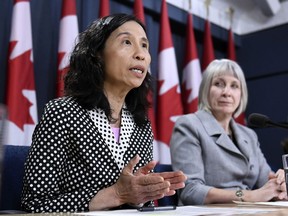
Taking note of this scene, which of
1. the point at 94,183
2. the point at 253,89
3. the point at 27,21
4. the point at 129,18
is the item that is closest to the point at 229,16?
the point at 253,89

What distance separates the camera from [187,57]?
12.1 ft

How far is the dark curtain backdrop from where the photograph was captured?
108 inches

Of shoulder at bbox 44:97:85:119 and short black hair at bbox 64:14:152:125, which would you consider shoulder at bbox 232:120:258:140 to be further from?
shoulder at bbox 44:97:85:119

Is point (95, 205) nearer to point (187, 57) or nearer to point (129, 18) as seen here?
point (129, 18)

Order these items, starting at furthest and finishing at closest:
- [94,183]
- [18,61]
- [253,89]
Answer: [253,89]
[18,61]
[94,183]

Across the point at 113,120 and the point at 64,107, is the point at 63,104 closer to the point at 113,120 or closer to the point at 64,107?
the point at 64,107

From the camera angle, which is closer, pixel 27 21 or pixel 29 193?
pixel 29 193

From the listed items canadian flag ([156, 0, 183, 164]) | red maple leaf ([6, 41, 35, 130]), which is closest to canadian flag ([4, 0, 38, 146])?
red maple leaf ([6, 41, 35, 130])

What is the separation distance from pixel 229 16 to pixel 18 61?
259cm

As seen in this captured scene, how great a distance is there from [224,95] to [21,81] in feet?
3.85

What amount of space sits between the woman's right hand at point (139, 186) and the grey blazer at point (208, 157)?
693 millimetres

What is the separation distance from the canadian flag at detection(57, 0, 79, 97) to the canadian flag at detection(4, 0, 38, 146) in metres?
0.21

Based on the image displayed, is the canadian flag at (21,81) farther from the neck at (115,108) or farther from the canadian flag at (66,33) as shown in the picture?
the neck at (115,108)

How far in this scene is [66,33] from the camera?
2701 mm
